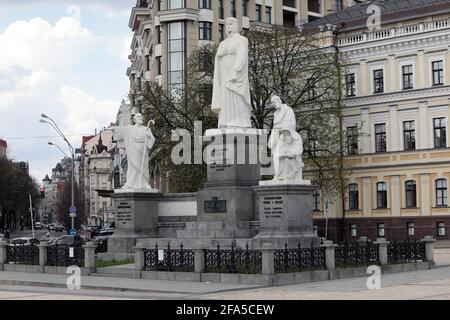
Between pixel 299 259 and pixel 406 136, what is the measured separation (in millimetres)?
40839

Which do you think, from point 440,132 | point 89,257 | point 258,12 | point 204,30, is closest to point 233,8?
point 258,12

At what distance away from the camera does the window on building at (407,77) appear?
63.5 meters

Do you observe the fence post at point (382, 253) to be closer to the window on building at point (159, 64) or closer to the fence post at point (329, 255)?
the fence post at point (329, 255)

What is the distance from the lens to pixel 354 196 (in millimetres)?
66812

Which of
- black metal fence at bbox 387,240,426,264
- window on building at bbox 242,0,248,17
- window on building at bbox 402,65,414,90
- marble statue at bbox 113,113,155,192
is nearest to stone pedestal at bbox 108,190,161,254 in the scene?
marble statue at bbox 113,113,155,192

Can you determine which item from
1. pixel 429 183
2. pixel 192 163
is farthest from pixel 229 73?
pixel 429 183

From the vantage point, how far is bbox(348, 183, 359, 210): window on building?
219 ft

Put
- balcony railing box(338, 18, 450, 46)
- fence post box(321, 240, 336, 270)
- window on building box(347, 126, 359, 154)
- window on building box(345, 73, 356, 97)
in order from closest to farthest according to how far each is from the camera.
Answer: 1. fence post box(321, 240, 336, 270)
2. balcony railing box(338, 18, 450, 46)
3. window on building box(347, 126, 359, 154)
4. window on building box(345, 73, 356, 97)

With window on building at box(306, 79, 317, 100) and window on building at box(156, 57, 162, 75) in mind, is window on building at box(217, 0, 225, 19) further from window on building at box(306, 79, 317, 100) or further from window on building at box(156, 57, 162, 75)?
window on building at box(306, 79, 317, 100)

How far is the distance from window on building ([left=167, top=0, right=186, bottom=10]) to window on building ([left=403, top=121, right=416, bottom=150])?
2337cm

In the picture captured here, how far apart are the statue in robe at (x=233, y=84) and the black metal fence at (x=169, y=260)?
17.8 ft

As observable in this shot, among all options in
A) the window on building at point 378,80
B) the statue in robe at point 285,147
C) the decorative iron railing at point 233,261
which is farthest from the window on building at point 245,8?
the decorative iron railing at point 233,261
